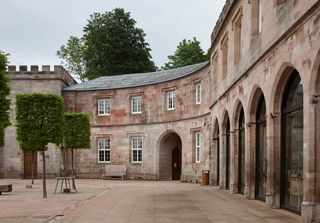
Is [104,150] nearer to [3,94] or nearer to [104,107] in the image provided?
[104,107]

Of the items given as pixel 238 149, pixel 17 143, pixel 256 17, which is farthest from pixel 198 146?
pixel 256 17

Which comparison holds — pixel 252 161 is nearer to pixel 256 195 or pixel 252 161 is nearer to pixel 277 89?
pixel 256 195

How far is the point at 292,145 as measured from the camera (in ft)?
44.8

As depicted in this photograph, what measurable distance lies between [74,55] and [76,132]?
3665 centimetres

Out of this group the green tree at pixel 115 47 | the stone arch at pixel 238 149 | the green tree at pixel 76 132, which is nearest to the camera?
the stone arch at pixel 238 149

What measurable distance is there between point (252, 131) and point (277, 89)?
3.84m

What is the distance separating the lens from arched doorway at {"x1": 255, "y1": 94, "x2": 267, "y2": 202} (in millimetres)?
16578

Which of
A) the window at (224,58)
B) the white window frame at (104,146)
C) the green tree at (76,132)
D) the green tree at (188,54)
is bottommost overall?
the white window frame at (104,146)

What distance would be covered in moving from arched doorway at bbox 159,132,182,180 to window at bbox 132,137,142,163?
195cm

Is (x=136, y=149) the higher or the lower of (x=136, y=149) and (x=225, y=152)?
the lower

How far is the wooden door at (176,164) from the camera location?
39219 millimetres

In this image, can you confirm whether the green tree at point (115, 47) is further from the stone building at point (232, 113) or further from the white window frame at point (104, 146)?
the white window frame at point (104, 146)

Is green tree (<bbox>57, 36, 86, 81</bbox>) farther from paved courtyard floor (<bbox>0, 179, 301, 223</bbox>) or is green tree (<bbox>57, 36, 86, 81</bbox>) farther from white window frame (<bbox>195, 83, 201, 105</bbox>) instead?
paved courtyard floor (<bbox>0, 179, 301, 223</bbox>)

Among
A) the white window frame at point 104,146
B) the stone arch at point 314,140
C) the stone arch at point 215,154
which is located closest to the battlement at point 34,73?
the white window frame at point 104,146
